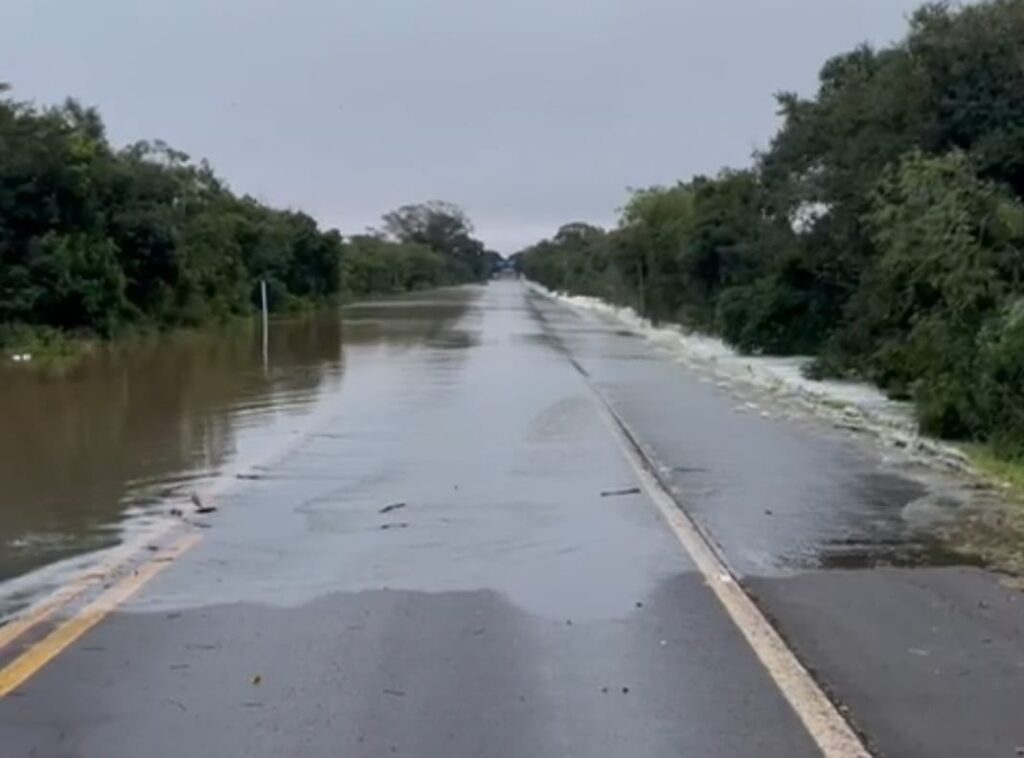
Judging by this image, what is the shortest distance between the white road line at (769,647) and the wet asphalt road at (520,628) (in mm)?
77

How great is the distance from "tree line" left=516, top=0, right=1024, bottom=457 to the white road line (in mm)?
5496

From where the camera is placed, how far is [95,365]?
112ft

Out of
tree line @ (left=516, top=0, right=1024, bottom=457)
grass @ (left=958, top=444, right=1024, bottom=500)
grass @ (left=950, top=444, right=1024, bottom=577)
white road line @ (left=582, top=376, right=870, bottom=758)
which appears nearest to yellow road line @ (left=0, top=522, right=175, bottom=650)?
white road line @ (left=582, top=376, right=870, bottom=758)

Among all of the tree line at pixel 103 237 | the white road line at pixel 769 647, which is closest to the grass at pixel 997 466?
the white road line at pixel 769 647

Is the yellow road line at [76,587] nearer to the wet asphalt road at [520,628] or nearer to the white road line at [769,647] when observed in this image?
the wet asphalt road at [520,628]

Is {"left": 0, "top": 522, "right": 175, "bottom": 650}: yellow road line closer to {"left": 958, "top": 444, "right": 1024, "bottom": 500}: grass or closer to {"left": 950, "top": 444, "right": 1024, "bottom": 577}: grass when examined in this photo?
{"left": 950, "top": 444, "right": 1024, "bottom": 577}: grass

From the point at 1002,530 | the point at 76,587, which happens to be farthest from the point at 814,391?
the point at 76,587

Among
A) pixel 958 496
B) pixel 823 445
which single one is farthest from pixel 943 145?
pixel 958 496

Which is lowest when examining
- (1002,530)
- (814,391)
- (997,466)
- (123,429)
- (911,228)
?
(814,391)

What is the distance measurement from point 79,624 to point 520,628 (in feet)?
7.38

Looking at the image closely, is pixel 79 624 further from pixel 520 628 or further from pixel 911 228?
pixel 911 228

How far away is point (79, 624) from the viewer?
320 inches

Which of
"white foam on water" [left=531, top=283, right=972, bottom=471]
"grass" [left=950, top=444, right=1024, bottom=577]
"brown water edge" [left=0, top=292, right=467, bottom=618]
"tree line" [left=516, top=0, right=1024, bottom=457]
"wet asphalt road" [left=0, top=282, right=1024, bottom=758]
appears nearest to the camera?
"wet asphalt road" [left=0, top=282, right=1024, bottom=758]

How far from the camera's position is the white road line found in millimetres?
6043
